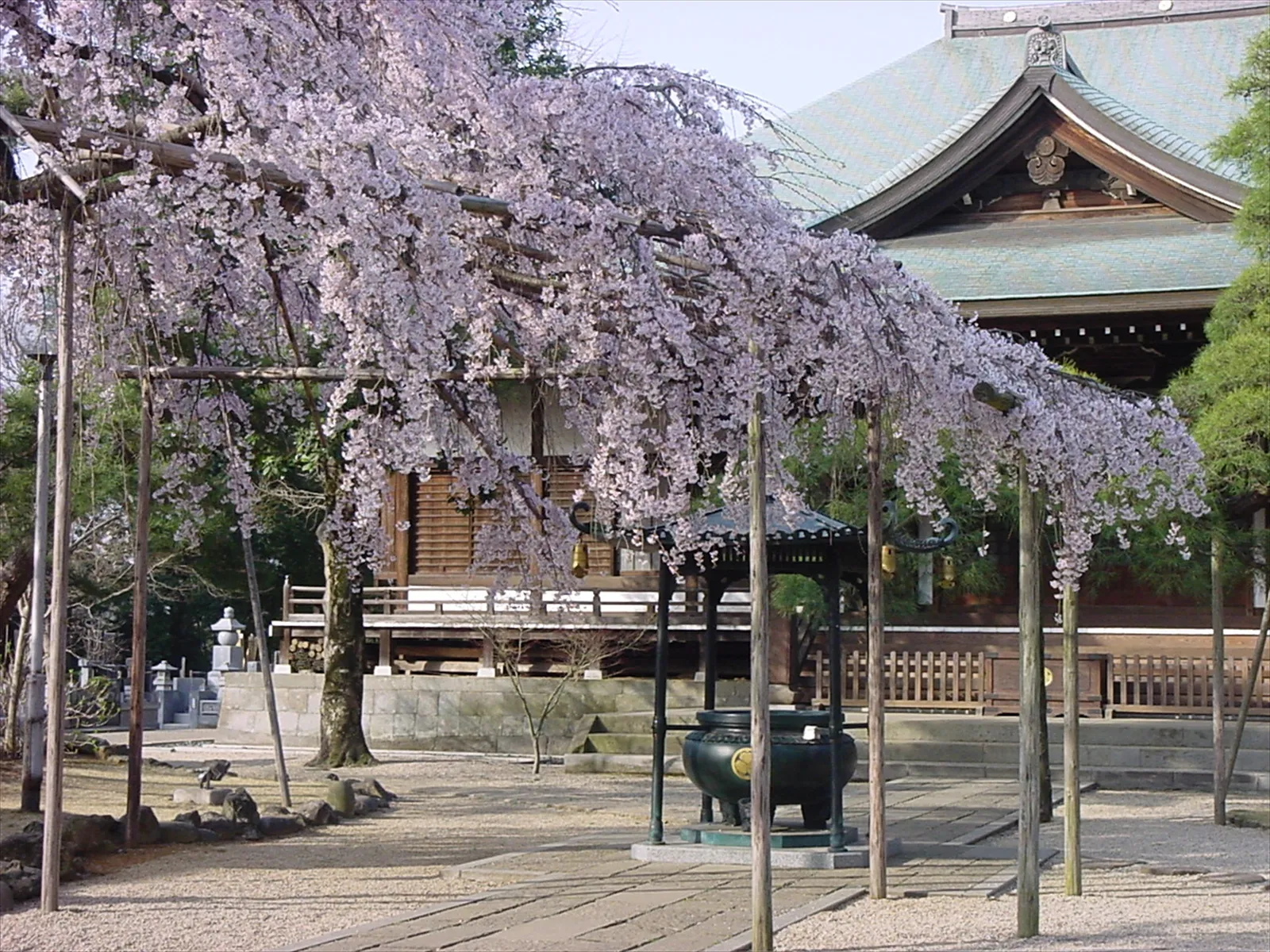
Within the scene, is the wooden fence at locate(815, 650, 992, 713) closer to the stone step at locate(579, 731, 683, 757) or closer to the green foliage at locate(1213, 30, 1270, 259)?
the stone step at locate(579, 731, 683, 757)

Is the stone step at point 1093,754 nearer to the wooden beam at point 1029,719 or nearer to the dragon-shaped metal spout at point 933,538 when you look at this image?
the dragon-shaped metal spout at point 933,538

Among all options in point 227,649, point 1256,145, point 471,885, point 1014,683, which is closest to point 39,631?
point 471,885

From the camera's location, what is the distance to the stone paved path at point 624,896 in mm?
7281

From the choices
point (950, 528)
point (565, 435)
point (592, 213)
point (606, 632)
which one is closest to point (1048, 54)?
point (565, 435)

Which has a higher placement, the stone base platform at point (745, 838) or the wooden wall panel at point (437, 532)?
the wooden wall panel at point (437, 532)

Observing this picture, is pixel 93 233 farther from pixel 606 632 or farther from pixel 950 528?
pixel 606 632

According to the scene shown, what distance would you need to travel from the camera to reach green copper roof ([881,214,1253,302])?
1811 cm

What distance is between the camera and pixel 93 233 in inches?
277

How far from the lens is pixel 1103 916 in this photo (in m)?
8.13

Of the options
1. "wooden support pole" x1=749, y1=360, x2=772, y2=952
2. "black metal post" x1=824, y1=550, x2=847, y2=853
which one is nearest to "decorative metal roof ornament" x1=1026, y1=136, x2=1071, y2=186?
"black metal post" x1=824, y1=550, x2=847, y2=853

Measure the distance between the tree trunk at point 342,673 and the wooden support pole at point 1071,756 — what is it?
9.62m

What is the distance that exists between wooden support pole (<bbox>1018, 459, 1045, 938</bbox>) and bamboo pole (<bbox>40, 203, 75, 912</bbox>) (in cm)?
463

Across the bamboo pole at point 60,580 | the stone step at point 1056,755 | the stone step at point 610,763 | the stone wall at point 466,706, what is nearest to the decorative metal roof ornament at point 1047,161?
the stone step at point 1056,755

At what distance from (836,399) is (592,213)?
6.43ft
